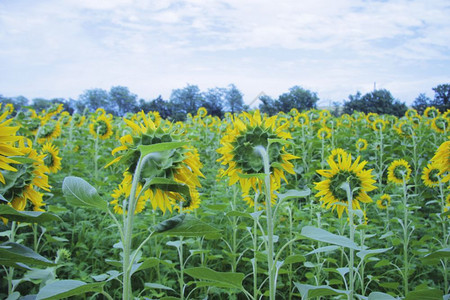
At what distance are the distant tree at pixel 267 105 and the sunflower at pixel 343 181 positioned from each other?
12872 millimetres

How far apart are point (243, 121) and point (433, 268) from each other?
2.28 meters

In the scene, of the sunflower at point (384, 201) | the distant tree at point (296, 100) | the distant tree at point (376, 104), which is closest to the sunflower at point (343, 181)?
the sunflower at point (384, 201)

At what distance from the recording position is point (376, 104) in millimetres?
17578

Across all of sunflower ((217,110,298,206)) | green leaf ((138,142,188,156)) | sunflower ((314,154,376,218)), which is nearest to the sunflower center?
sunflower ((314,154,376,218))

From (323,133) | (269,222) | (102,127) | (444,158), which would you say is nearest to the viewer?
(269,222)

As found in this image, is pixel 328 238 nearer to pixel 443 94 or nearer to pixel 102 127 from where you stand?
pixel 102 127

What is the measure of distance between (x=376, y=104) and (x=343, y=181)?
17508 mm

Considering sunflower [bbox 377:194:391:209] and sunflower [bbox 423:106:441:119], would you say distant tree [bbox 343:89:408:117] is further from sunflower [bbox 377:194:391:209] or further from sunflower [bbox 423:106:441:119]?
sunflower [bbox 377:194:391:209]

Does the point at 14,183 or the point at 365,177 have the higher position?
the point at 14,183

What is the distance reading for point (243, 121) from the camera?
1274 millimetres

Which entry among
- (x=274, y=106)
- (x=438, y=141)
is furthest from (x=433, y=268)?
(x=274, y=106)

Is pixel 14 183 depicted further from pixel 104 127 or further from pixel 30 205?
pixel 104 127

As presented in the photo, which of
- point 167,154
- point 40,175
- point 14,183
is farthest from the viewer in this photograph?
point 40,175

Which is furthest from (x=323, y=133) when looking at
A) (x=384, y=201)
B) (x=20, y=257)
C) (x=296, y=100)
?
(x=296, y=100)
